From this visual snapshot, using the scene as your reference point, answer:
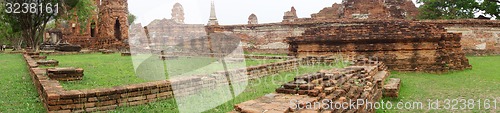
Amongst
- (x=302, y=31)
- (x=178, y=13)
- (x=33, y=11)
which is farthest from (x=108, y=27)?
(x=178, y=13)

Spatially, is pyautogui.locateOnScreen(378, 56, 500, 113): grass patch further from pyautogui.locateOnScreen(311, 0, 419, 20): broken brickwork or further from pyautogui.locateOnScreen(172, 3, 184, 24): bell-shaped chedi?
pyautogui.locateOnScreen(172, 3, 184, 24): bell-shaped chedi

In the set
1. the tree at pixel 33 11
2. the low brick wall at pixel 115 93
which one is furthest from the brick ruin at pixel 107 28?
the low brick wall at pixel 115 93

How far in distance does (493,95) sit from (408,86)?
4.84 feet

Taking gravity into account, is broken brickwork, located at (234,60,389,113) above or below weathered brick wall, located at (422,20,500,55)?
below

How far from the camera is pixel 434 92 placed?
21.4ft

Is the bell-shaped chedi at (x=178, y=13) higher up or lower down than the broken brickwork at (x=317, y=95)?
higher up

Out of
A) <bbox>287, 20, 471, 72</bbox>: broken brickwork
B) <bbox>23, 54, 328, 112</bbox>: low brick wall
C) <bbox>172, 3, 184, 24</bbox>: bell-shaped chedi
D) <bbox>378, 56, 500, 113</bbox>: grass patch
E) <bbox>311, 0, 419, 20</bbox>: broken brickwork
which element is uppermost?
<bbox>172, 3, 184, 24</bbox>: bell-shaped chedi

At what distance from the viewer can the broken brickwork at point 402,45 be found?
9.48 metres

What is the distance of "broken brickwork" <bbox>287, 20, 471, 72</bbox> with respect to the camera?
9484 mm

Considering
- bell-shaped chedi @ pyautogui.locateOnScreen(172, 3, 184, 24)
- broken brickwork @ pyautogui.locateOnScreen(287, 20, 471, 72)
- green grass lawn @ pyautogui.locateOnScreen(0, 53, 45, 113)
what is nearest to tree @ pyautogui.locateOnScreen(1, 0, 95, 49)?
green grass lawn @ pyautogui.locateOnScreen(0, 53, 45, 113)

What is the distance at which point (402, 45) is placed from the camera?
31.9ft

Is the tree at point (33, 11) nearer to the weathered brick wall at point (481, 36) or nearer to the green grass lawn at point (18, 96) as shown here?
the green grass lawn at point (18, 96)

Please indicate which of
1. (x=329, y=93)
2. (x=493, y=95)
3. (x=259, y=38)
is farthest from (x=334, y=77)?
(x=259, y=38)

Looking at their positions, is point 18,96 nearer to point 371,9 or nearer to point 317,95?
point 317,95
